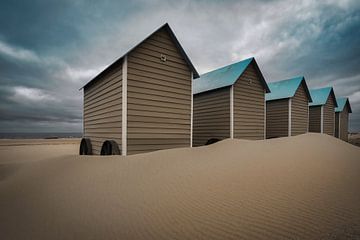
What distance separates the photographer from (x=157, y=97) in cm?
804

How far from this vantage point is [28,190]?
4.39 meters

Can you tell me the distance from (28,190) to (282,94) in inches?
689

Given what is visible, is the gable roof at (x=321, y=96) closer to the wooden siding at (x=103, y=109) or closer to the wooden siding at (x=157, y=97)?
the wooden siding at (x=157, y=97)

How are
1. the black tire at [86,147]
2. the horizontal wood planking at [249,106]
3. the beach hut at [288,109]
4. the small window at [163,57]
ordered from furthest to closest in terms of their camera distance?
the beach hut at [288,109]
the horizontal wood planking at [249,106]
the black tire at [86,147]
the small window at [163,57]

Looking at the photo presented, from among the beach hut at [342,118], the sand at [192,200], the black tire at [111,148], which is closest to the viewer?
the sand at [192,200]

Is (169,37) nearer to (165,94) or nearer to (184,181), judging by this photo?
(165,94)

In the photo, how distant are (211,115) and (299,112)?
9.04 metres

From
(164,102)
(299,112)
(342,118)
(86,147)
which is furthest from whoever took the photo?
(342,118)

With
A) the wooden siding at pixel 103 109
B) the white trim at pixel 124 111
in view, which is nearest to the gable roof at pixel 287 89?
the white trim at pixel 124 111

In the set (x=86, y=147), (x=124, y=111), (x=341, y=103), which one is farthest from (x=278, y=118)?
(x=341, y=103)

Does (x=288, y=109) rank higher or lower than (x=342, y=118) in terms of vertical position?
higher

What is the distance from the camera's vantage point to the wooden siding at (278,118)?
50.4 feet

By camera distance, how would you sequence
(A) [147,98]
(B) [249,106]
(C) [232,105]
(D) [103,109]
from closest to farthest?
(A) [147,98] < (D) [103,109] < (C) [232,105] < (B) [249,106]

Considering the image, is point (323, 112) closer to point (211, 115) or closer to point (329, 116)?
point (329, 116)
